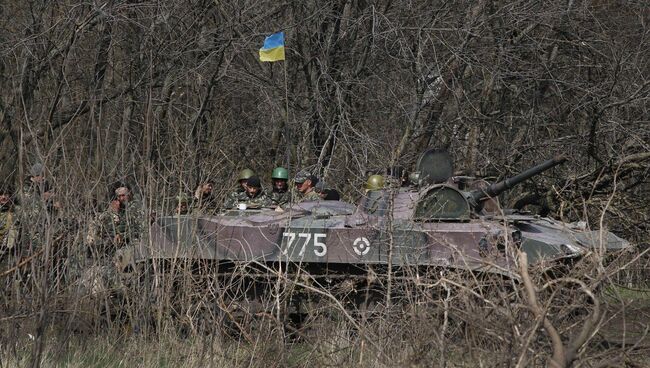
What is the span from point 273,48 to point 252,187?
2274 mm

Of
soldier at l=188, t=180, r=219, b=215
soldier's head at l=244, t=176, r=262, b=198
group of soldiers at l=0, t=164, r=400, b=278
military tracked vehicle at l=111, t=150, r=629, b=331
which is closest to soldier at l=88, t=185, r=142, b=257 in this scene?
group of soldiers at l=0, t=164, r=400, b=278

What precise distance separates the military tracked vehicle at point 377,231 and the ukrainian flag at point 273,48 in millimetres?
2952

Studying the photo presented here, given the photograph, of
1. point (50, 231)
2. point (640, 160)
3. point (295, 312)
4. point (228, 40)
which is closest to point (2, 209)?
point (295, 312)

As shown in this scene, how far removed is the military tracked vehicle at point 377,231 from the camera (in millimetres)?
9594

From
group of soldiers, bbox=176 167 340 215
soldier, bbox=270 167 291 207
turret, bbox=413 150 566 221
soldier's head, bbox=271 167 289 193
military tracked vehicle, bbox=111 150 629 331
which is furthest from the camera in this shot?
soldier's head, bbox=271 167 289 193

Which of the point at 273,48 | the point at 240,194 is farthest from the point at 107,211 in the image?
the point at 273,48

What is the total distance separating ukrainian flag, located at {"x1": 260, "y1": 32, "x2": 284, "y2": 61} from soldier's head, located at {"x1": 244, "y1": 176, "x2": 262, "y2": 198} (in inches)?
77.2

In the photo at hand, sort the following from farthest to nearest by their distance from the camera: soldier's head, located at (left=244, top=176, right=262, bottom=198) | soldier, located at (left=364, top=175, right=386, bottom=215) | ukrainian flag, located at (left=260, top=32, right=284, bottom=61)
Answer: ukrainian flag, located at (left=260, top=32, right=284, bottom=61), soldier's head, located at (left=244, top=176, right=262, bottom=198), soldier, located at (left=364, top=175, right=386, bottom=215)

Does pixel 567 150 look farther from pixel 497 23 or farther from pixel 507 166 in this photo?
pixel 497 23

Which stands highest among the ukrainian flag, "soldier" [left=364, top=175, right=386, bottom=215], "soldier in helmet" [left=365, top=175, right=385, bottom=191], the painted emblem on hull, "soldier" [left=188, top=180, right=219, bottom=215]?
the ukrainian flag

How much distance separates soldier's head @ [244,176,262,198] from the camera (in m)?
12.2

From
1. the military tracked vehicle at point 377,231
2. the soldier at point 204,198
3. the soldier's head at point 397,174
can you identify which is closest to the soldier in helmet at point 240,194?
the military tracked vehicle at point 377,231

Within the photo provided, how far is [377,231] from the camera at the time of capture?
9.91 meters

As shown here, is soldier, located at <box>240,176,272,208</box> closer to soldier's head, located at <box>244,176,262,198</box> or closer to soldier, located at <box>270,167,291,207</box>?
soldier's head, located at <box>244,176,262,198</box>
